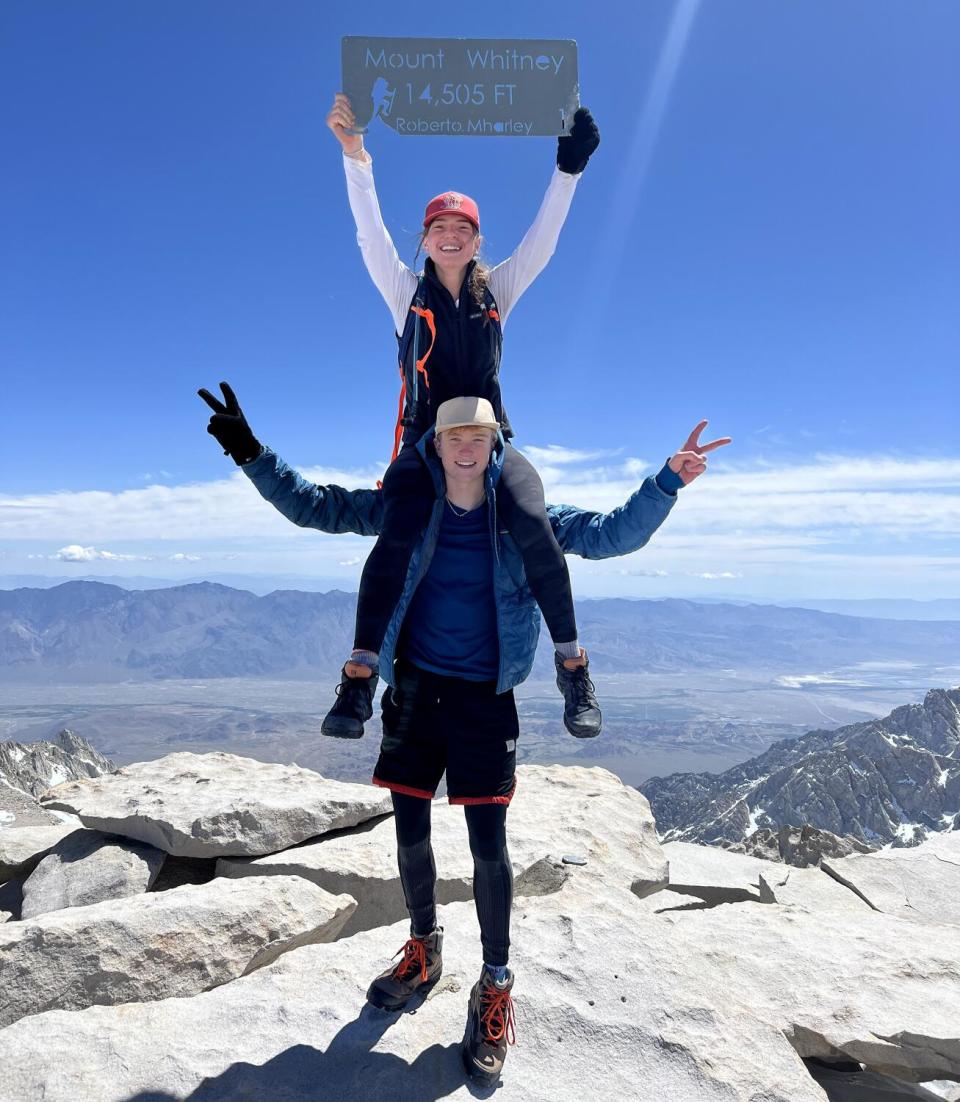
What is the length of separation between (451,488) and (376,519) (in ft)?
2.64

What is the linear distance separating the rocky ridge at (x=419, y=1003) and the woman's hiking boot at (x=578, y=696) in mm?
2187

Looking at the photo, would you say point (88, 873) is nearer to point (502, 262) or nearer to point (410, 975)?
point (410, 975)

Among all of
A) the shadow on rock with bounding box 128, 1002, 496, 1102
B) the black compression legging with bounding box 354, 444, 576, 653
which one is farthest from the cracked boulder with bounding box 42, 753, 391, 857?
the black compression legging with bounding box 354, 444, 576, 653

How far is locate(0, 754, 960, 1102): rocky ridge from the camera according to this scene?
430 cm

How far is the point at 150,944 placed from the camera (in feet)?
18.1

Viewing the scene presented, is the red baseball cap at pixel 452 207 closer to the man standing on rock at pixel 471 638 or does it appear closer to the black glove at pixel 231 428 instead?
the man standing on rock at pixel 471 638

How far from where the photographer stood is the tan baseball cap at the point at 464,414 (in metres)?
4.46

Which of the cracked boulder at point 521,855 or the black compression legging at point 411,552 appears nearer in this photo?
the black compression legging at point 411,552

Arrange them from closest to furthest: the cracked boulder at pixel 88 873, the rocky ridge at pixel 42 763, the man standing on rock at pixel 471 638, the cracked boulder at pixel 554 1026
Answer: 1. the cracked boulder at pixel 554 1026
2. the man standing on rock at pixel 471 638
3. the cracked boulder at pixel 88 873
4. the rocky ridge at pixel 42 763

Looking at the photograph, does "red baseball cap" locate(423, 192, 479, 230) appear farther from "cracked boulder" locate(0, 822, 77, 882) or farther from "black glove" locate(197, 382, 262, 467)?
"cracked boulder" locate(0, 822, 77, 882)

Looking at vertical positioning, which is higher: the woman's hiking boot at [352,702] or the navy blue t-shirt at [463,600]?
the navy blue t-shirt at [463,600]

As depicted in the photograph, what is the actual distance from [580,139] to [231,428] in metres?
3.52

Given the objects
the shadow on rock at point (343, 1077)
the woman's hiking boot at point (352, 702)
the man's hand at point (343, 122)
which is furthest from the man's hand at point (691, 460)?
the shadow on rock at point (343, 1077)

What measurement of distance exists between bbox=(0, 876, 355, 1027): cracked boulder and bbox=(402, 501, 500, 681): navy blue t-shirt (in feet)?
10.2
